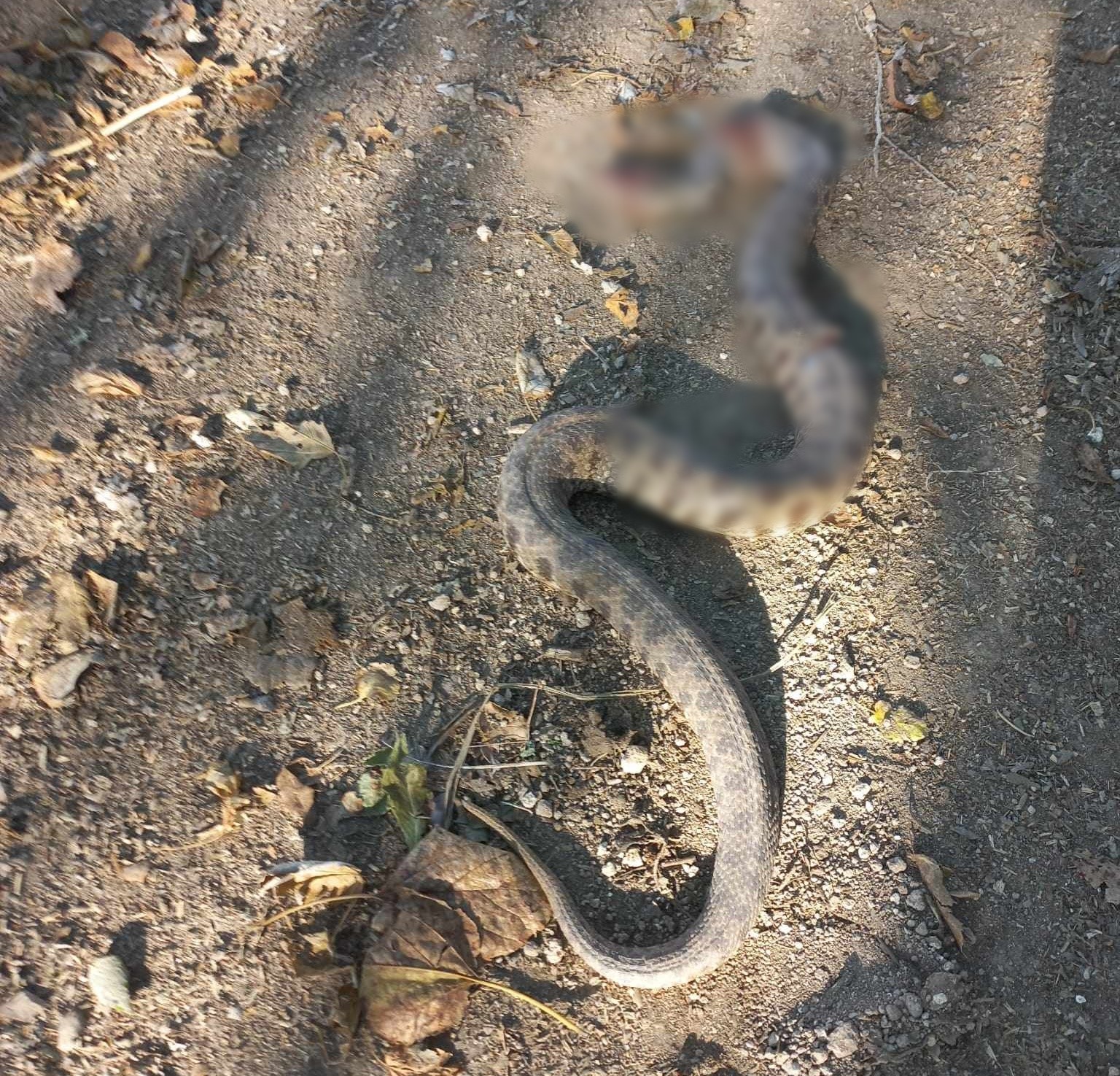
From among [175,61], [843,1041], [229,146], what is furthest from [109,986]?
[175,61]

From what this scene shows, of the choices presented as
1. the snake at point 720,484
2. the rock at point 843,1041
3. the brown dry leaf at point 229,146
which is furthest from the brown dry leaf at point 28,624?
the rock at point 843,1041

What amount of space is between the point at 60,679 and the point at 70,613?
340 mm

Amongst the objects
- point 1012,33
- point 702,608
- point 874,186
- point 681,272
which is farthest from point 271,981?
point 1012,33

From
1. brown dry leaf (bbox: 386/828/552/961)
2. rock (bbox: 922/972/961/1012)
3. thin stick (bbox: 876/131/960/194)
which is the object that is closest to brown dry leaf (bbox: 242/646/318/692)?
brown dry leaf (bbox: 386/828/552/961)

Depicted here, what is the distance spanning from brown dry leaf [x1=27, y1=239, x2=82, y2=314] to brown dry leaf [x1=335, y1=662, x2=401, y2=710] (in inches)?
113

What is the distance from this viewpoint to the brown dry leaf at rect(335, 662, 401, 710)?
13.2 feet

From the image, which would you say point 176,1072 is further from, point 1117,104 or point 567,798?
point 1117,104

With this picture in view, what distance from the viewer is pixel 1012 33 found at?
541 centimetres

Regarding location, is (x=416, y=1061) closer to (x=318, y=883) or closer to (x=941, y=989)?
(x=318, y=883)

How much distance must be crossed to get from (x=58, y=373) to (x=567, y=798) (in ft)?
Answer: 12.1

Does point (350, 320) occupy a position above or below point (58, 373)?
above

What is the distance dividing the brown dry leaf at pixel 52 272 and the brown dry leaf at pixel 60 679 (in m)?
2.20

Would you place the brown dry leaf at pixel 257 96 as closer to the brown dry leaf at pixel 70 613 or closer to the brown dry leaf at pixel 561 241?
the brown dry leaf at pixel 561 241

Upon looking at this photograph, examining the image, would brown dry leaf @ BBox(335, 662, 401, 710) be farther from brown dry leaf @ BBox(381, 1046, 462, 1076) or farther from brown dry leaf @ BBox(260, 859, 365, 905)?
brown dry leaf @ BBox(381, 1046, 462, 1076)
